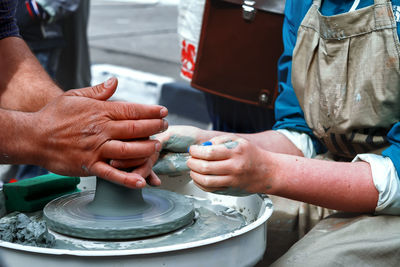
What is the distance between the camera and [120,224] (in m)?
1.35

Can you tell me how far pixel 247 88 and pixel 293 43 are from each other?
529 millimetres

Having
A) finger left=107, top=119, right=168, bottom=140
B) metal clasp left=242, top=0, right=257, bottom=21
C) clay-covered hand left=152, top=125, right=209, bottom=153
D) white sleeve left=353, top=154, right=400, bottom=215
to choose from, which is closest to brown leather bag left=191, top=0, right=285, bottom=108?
metal clasp left=242, top=0, right=257, bottom=21

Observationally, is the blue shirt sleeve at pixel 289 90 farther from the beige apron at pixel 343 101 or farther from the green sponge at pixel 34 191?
the green sponge at pixel 34 191

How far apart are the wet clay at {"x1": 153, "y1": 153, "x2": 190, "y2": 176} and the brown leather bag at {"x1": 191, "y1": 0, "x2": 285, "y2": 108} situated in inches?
30.6

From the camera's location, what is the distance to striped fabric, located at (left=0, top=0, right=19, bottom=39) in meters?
1.99

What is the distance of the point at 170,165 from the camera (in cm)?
163

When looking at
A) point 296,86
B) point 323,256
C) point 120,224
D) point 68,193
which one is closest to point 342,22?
point 296,86

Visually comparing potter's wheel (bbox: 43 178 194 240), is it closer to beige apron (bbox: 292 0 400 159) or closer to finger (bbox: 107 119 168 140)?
finger (bbox: 107 119 168 140)

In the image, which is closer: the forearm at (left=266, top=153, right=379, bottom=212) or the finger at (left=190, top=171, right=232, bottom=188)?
the finger at (left=190, top=171, right=232, bottom=188)

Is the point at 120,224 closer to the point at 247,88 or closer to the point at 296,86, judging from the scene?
the point at 296,86

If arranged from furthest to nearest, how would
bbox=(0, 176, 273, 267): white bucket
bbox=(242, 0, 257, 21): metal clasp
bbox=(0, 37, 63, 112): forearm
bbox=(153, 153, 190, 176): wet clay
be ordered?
bbox=(242, 0, 257, 21): metal clasp < bbox=(0, 37, 63, 112): forearm < bbox=(153, 153, 190, 176): wet clay < bbox=(0, 176, 273, 267): white bucket

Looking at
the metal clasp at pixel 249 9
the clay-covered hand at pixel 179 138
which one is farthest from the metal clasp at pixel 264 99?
the clay-covered hand at pixel 179 138

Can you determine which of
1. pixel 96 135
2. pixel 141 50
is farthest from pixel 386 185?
pixel 141 50

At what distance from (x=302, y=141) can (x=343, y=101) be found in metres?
0.27
